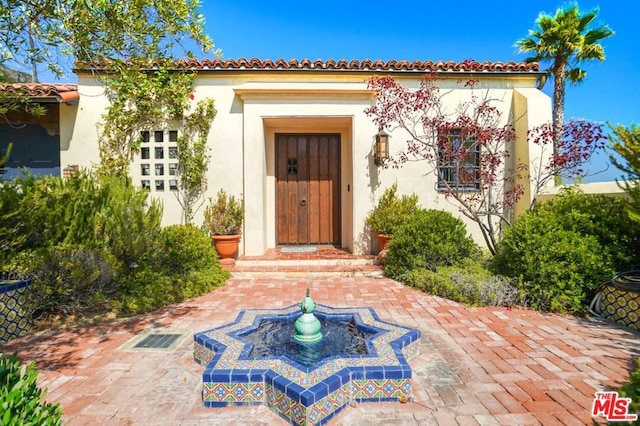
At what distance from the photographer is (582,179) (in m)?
6.46

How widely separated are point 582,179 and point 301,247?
20.5 feet

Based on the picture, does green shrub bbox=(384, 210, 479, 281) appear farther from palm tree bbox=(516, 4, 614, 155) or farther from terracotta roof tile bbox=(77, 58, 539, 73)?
palm tree bbox=(516, 4, 614, 155)

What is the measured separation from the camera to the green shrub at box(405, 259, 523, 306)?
505 centimetres

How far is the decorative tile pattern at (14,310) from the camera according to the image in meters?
3.86

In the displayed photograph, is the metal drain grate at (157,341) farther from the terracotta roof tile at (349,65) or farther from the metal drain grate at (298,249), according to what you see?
the terracotta roof tile at (349,65)

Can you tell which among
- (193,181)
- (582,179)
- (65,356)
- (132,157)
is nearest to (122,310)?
(65,356)

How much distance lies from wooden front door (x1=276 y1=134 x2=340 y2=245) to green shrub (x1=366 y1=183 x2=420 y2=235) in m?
1.48

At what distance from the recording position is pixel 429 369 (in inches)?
126

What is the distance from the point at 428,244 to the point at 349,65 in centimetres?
448

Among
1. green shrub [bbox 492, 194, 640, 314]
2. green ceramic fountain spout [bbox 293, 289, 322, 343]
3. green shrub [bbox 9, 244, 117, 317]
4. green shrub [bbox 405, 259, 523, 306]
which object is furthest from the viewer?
green shrub [bbox 405, 259, 523, 306]

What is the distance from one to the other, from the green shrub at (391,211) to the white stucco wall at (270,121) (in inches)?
7.3

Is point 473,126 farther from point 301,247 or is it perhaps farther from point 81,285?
point 81,285

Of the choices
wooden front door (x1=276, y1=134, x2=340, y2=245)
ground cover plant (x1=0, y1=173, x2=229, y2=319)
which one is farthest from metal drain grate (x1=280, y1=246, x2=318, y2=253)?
ground cover plant (x1=0, y1=173, x2=229, y2=319)

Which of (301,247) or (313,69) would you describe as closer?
(313,69)
